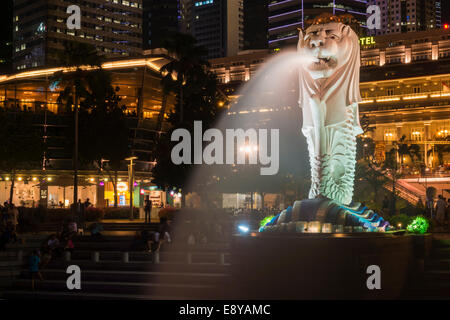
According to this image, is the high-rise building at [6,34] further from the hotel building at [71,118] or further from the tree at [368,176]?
the tree at [368,176]

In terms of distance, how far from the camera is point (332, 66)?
18266mm

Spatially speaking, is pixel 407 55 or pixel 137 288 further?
pixel 407 55

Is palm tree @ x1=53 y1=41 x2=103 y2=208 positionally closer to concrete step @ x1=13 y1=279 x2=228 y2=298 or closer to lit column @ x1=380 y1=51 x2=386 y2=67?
concrete step @ x1=13 y1=279 x2=228 y2=298

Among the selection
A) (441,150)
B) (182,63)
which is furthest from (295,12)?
(182,63)

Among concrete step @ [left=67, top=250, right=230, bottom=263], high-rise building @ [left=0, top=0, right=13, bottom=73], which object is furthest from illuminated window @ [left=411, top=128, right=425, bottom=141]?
high-rise building @ [left=0, top=0, right=13, bottom=73]

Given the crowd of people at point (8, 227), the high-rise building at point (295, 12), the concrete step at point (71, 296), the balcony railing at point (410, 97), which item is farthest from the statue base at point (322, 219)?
the high-rise building at point (295, 12)

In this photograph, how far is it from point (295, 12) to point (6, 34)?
7150 centimetres

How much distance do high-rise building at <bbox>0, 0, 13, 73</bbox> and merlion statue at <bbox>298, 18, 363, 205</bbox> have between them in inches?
5835

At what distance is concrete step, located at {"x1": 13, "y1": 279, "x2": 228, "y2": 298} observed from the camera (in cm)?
1747

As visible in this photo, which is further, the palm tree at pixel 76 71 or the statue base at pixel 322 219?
the palm tree at pixel 76 71

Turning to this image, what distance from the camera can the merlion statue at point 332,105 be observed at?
18.2 m

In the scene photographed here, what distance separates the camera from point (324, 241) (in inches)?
→ 584

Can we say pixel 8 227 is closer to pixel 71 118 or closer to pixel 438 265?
pixel 438 265

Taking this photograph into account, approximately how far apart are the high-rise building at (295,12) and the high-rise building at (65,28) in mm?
34999
